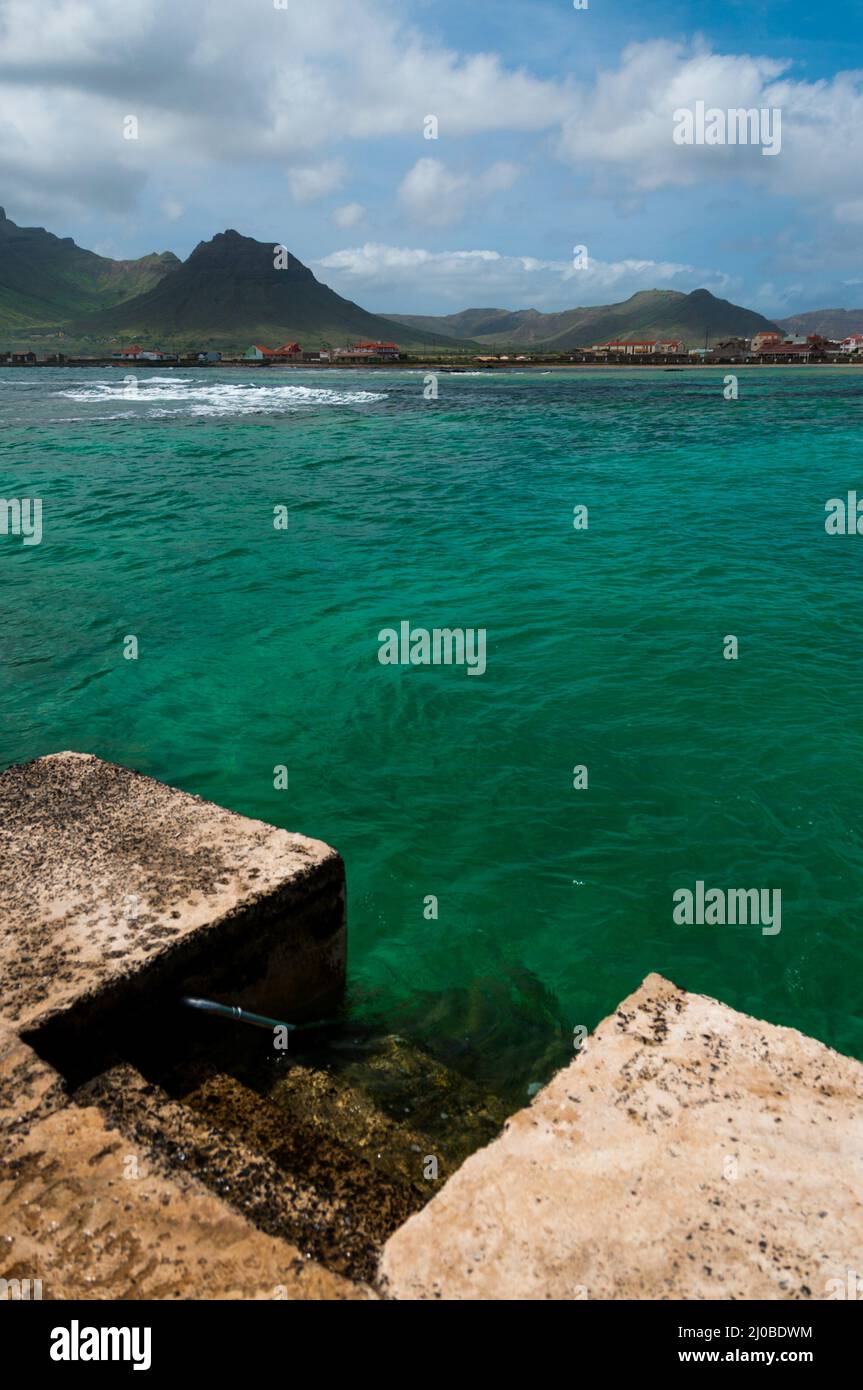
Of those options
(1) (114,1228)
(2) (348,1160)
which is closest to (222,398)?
(2) (348,1160)

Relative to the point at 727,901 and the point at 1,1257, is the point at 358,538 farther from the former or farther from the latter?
the point at 1,1257

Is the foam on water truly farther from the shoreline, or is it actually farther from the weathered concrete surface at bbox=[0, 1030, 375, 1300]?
the shoreline

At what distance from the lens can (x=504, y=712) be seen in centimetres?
927

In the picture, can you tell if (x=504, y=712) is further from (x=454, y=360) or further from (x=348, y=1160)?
(x=454, y=360)

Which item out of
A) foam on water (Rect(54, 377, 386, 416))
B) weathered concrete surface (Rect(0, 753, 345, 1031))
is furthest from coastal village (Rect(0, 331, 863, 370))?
weathered concrete surface (Rect(0, 753, 345, 1031))

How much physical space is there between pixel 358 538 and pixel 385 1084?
14.6 metres

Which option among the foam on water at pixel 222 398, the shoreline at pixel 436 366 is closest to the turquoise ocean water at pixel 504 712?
the foam on water at pixel 222 398

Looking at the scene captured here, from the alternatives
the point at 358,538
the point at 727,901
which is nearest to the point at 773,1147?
the point at 727,901

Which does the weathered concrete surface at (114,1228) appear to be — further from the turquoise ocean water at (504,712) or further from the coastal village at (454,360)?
the coastal village at (454,360)

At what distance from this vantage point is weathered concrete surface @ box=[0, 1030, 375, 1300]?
2477 millimetres

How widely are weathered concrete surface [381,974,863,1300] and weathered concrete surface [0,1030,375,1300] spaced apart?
0.41 meters
